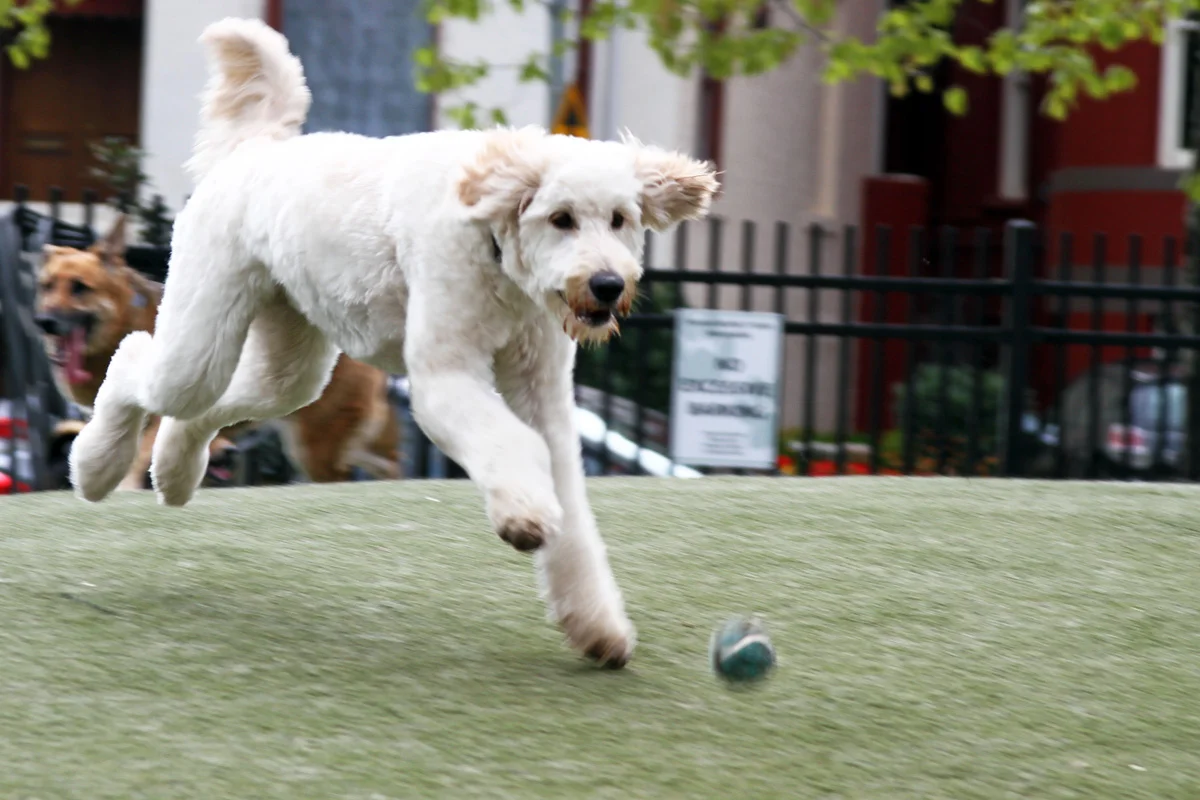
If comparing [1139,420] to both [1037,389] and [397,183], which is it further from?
[397,183]

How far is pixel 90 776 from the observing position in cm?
295

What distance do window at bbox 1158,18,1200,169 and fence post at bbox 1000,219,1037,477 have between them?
678 cm

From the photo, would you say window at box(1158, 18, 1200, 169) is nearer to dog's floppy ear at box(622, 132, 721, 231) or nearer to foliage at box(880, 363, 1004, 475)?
foliage at box(880, 363, 1004, 475)

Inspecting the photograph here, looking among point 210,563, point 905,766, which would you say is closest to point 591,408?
point 210,563

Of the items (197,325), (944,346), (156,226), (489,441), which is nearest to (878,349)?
(944,346)

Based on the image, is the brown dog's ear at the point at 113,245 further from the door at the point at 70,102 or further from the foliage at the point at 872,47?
the door at the point at 70,102

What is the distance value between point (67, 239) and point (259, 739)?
558 centimetres

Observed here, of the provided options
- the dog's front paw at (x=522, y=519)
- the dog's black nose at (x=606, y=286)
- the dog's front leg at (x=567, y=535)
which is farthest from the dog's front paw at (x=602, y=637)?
the dog's black nose at (x=606, y=286)

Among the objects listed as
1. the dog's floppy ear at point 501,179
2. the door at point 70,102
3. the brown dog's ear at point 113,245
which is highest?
the door at point 70,102

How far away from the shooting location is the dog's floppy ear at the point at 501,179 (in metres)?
3.50

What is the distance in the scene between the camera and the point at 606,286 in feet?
11.1

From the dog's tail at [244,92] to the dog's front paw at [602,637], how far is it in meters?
1.62

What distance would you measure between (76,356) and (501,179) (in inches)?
187

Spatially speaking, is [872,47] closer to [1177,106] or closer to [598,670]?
[1177,106]
